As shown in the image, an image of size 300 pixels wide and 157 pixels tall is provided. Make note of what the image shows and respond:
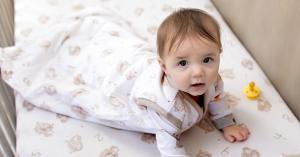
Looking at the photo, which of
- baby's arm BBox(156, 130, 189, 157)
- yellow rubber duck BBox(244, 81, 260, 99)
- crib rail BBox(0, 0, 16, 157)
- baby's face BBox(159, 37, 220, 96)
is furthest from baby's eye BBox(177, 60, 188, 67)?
crib rail BBox(0, 0, 16, 157)

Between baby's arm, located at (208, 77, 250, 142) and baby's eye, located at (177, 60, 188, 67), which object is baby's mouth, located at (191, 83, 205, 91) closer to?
baby's eye, located at (177, 60, 188, 67)

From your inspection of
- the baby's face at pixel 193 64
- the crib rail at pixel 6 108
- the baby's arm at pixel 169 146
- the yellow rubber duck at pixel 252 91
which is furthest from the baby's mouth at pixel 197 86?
the crib rail at pixel 6 108

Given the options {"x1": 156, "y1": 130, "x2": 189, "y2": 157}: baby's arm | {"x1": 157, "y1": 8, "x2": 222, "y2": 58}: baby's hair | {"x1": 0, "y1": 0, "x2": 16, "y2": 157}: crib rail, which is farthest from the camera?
{"x1": 0, "y1": 0, "x2": 16, "y2": 157}: crib rail

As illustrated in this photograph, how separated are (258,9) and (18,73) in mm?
745

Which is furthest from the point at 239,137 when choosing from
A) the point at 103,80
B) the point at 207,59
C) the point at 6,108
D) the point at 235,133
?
the point at 6,108

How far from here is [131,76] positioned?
109 centimetres

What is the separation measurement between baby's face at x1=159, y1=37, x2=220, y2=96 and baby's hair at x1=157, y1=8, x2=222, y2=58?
0.04ft

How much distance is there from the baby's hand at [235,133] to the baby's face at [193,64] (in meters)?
0.21

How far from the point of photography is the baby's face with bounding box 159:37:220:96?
841mm

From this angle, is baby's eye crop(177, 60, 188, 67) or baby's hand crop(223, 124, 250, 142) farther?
baby's hand crop(223, 124, 250, 142)

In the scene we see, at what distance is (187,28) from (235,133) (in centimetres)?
35

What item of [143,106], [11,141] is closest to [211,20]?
[143,106]

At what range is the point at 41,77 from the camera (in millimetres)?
1227

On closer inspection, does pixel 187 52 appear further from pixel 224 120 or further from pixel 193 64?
pixel 224 120
